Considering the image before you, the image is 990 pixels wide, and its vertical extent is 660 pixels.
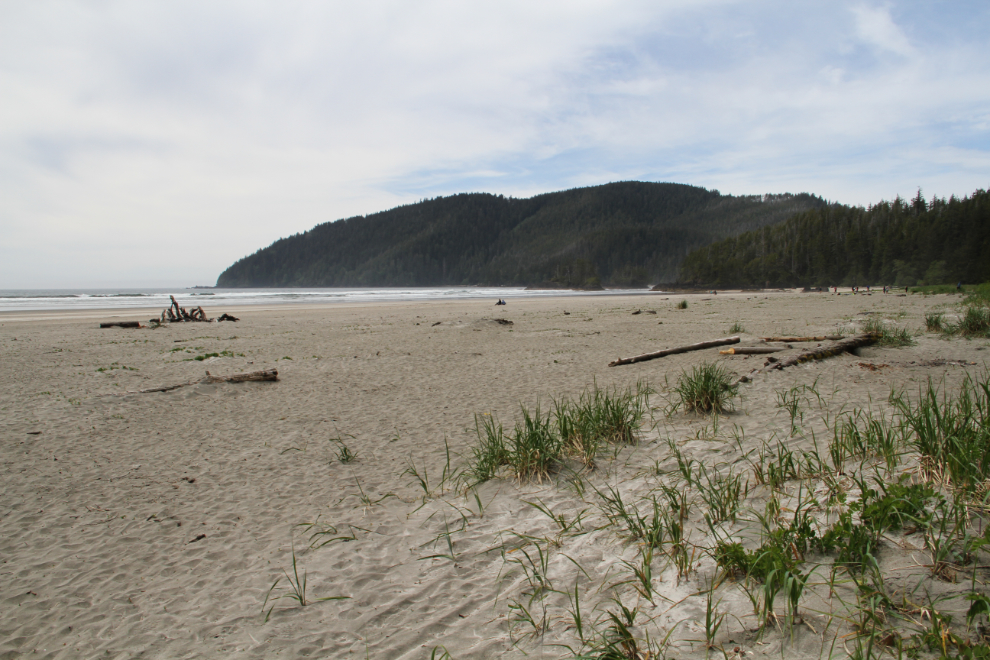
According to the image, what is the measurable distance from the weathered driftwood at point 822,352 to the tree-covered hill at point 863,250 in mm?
62717

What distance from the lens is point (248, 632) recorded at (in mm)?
2551

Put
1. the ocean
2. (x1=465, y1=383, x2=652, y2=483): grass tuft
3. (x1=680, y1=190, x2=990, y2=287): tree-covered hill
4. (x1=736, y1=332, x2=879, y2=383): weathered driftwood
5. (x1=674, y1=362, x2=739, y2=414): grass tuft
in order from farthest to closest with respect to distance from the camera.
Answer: (x1=680, y1=190, x2=990, y2=287): tree-covered hill < the ocean < (x1=736, y1=332, x2=879, y2=383): weathered driftwood < (x1=674, y1=362, x2=739, y2=414): grass tuft < (x1=465, y1=383, x2=652, y2=483): grass tuft

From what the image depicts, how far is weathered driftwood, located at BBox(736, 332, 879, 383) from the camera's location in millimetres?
7047

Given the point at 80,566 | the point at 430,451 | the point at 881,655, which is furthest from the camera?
the point at 430,451

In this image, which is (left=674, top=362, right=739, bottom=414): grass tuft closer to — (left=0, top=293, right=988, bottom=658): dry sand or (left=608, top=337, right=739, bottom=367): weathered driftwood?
(left=0, top=293, right=988, bottom=658): dry sand

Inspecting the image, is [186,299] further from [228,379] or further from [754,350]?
[754,350]

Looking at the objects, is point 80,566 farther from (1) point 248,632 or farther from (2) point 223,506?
(1) point 248,632

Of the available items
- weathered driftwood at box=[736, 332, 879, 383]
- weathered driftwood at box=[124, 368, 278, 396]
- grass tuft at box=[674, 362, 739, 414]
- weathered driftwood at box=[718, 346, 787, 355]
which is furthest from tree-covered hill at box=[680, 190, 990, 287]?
weathered driftwood at box=[124, 368, 278, 396]

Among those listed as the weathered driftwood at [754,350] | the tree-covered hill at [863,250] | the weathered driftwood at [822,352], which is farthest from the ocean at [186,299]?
the tree-covered hill at [863,250]

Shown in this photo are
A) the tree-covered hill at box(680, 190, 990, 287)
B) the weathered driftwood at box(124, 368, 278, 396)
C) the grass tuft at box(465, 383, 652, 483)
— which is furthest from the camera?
the tree-covered hill at box(680, 190, 990, 287)

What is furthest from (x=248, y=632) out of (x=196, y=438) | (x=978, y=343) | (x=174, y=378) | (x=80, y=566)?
(x=978, y=343)

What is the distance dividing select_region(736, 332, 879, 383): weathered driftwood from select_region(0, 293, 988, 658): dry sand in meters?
0.18

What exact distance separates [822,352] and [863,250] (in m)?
98.3

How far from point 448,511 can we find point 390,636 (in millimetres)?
1358
